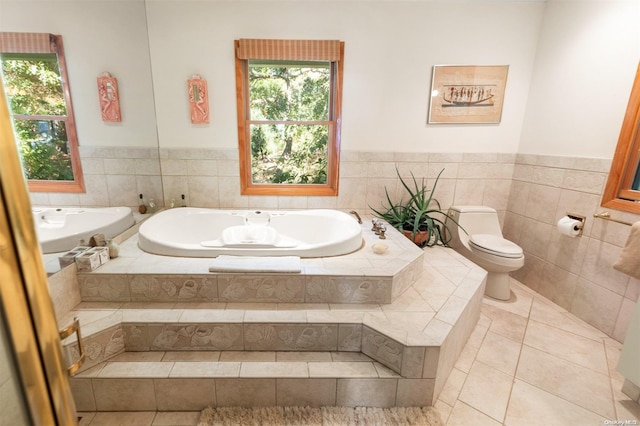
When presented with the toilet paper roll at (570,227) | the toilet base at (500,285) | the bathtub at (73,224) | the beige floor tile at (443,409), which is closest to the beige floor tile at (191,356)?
the bathtub at (73,224)

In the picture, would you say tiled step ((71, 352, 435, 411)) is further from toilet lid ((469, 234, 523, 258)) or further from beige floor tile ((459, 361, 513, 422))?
toilet lid ((469, 234, 523, 258))

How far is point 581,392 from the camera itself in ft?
5.05

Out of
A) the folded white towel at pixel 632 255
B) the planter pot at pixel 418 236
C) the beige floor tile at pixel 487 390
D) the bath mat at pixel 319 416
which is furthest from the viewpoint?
the planter pot at pixel 418 236

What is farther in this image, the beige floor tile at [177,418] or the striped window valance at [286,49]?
the striped window valance at [286,49]

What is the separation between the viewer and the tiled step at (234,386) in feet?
4.52

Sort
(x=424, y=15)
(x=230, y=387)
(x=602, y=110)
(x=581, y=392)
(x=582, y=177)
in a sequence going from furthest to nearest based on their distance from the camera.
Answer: (x=424, y=15) < (x=582, y=177) < (x=602, y=110) < (x=581, y=392) < (x=230, y=387)

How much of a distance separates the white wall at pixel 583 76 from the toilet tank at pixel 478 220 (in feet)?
2.22

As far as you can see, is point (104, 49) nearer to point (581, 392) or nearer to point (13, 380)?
point (13, 380)

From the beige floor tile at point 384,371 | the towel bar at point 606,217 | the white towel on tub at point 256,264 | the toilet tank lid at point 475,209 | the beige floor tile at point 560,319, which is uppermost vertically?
the towel bar at point 606,217

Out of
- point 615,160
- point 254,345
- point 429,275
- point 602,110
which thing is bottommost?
point 254,345

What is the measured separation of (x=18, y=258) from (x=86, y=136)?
75.5 inches

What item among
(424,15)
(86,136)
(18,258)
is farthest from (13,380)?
(424,15)

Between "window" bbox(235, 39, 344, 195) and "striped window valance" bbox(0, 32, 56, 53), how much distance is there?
1322 millimetres

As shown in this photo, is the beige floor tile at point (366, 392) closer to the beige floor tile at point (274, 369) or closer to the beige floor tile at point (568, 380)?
the beige floor tile at point (274, 369)
